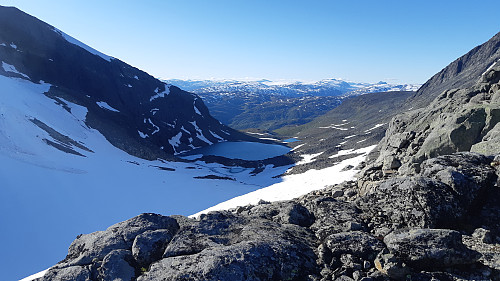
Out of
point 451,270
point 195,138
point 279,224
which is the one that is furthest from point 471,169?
point 195,138

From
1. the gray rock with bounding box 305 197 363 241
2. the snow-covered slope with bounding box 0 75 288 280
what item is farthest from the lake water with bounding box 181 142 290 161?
the gray rock with bounding box 305 197 363 241

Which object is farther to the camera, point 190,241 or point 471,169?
point 471,169

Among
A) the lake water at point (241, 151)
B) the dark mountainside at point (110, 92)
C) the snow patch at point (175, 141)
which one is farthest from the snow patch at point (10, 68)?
the lake water at point (241, 151)

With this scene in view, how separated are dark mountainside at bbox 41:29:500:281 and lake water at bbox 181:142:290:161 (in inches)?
3896

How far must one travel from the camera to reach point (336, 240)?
775 cm

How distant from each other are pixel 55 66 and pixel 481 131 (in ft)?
432

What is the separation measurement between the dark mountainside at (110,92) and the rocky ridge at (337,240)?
214 feet

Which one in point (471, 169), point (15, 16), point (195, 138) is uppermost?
point (15, 16)

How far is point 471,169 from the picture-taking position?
9.20m

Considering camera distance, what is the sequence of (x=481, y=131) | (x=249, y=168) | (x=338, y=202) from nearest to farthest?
1. (x=338, y=202)
2. (x=481, y=131)
3. (x=249, y=168)

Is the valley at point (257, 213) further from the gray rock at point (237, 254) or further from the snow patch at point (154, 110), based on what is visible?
the snow patch at point (154, 110)

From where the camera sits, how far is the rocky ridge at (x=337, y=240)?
6648mm

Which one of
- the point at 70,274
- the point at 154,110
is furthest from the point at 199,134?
the point at 70,274

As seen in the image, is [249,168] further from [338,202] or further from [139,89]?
[139,89]
